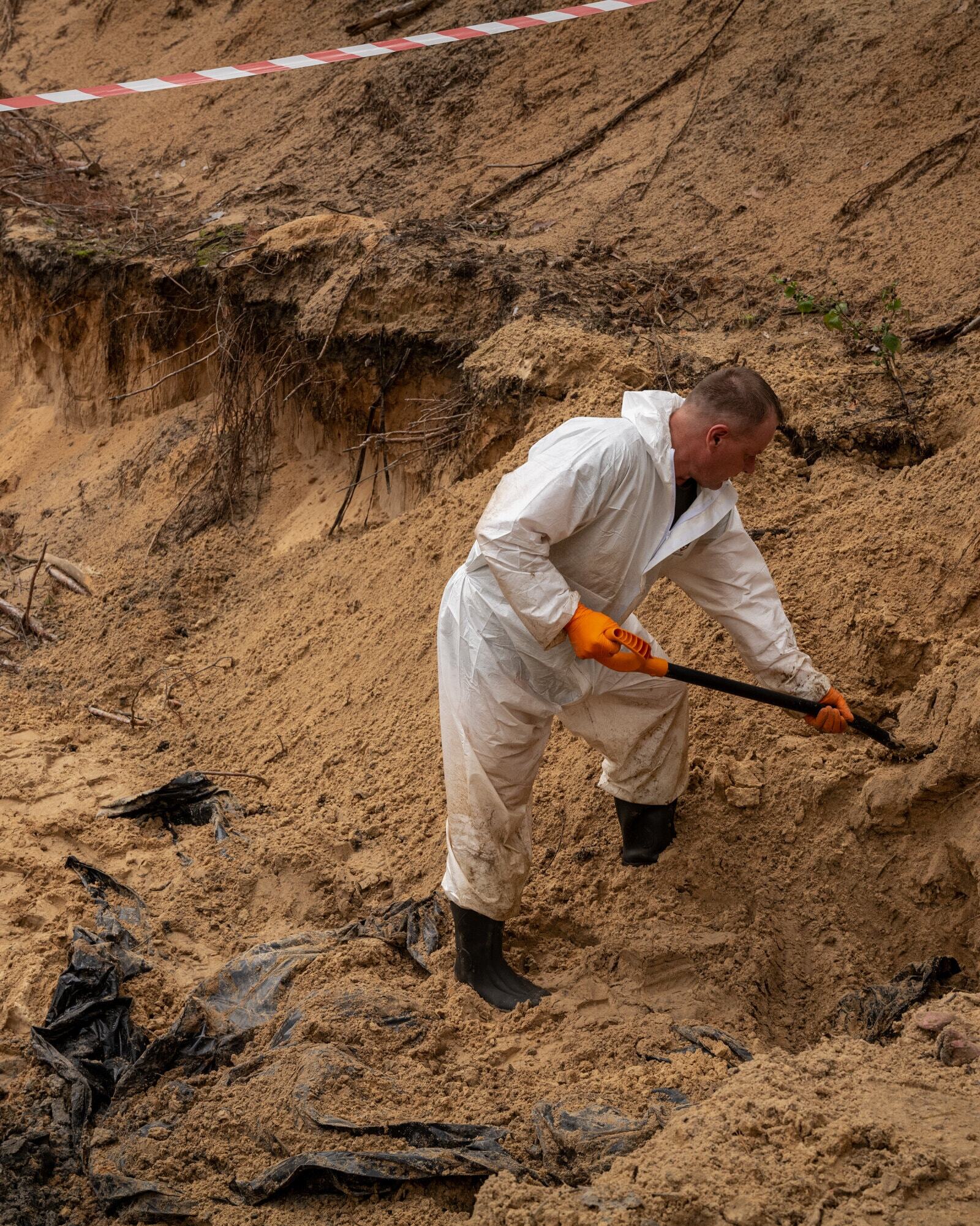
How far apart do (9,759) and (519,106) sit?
5.70m

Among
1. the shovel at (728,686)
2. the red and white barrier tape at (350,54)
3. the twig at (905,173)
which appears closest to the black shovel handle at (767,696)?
the shovel at (728,686)

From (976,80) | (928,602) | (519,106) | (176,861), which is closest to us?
(928,602)

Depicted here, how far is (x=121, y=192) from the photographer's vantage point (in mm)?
8695

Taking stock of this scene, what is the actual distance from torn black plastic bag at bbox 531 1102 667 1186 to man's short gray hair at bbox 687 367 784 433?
1.78m

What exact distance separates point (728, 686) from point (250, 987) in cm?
171

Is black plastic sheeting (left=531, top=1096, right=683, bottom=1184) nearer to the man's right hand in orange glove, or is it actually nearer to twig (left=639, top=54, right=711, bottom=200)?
the man's right hand in orange glove

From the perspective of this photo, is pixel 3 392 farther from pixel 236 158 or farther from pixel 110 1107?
pixel 110 1107

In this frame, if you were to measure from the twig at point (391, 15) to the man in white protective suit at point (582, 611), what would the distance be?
7.53 meters

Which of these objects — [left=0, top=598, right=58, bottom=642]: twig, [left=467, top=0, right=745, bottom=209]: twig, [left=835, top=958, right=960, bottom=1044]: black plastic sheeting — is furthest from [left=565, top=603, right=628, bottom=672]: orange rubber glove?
[left=467, top=0, right=745, bottom=209]: twig

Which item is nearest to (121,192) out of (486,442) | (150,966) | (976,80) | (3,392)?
(3,392)

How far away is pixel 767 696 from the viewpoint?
3.25 metres

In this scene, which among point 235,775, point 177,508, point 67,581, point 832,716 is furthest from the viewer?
point 177,508

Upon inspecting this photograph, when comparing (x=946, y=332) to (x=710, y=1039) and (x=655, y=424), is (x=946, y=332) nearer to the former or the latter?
(x=655, y=424)

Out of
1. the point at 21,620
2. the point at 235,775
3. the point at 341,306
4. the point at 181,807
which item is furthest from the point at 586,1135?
the point at 21,620
